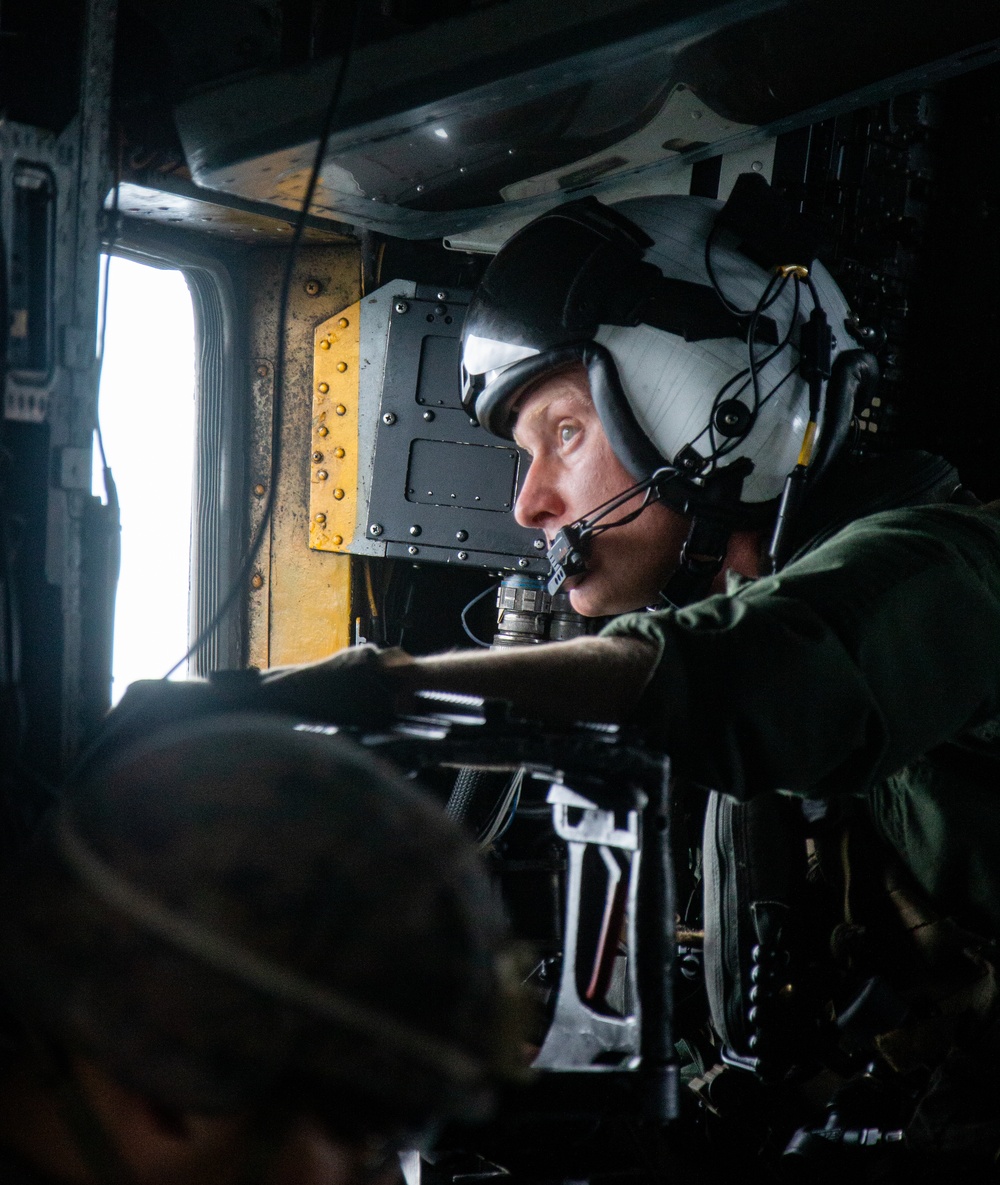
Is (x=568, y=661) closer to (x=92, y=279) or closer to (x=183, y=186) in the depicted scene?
(x=92, y=279)

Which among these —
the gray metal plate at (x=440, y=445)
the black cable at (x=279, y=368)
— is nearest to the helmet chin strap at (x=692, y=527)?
the gray metal plate at (x=440, y=445)

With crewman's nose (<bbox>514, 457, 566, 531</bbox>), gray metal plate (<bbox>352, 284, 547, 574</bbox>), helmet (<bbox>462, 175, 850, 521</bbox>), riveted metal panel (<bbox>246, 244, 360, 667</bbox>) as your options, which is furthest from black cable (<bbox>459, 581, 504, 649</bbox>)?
helmet (<bbox>462, 175, 850, 521</bbox>)

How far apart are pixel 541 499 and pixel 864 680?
1062 mm

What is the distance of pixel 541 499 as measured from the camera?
7.77 ft

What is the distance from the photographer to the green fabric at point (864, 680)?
52.6 inches

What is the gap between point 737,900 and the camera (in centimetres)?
212

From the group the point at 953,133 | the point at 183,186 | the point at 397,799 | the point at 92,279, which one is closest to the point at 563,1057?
the point at 397,799

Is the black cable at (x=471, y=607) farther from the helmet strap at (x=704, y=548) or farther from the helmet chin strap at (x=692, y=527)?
the helmet strap at (x=704, y=548)

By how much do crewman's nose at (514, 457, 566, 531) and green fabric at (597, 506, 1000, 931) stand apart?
Answer: 2.49 feet

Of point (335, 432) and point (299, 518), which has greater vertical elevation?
point (335, 432)

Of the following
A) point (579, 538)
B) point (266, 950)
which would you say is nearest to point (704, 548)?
point (579, 538)

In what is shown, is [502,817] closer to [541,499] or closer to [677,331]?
[541,499]

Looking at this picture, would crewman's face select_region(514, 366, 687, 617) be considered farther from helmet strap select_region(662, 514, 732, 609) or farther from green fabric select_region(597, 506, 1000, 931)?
green fabric select_region(597, 506, 1000, 931)

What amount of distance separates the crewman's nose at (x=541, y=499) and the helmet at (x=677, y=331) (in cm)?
20
